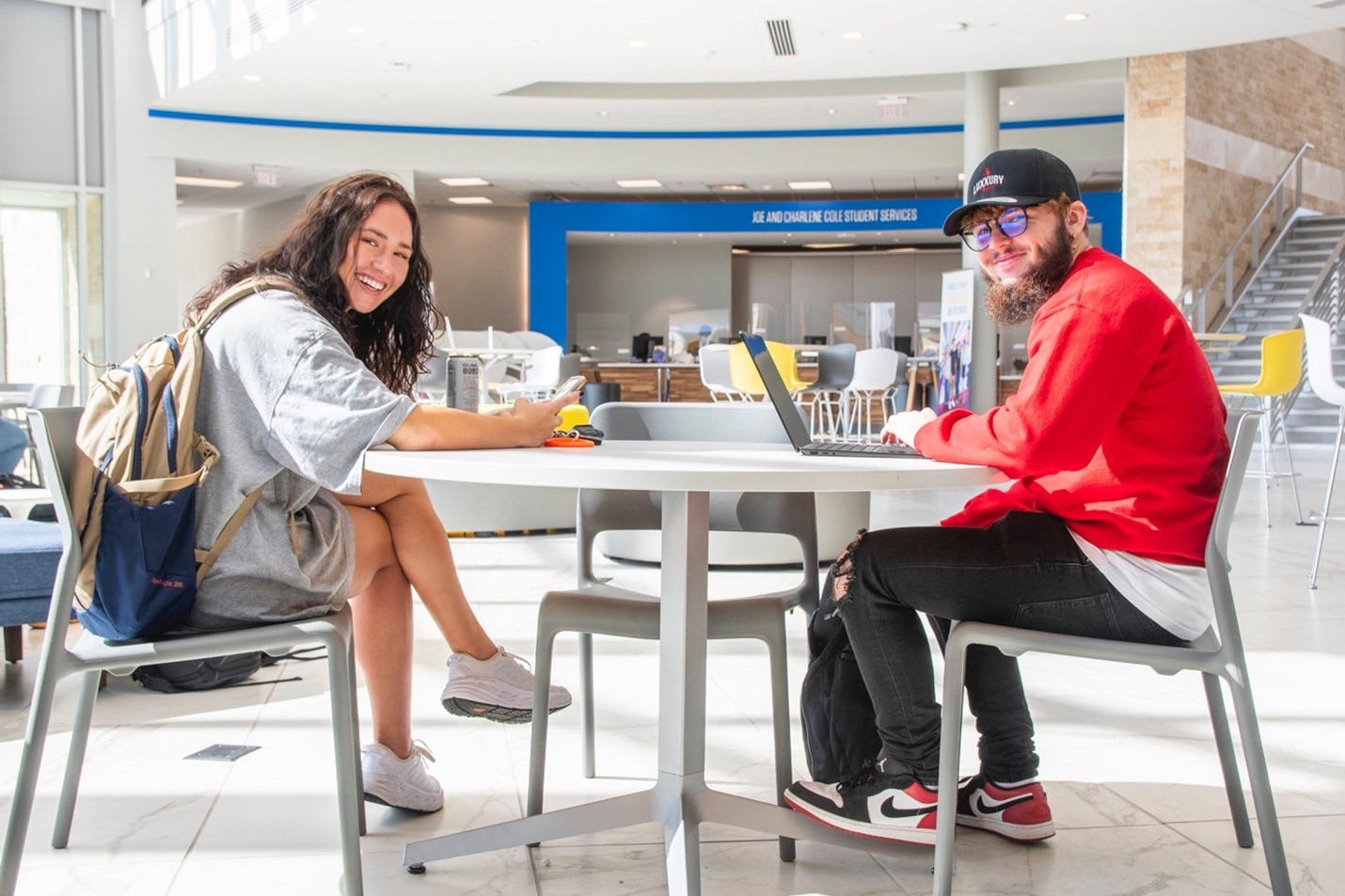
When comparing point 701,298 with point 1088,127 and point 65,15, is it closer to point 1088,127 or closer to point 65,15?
point 1088,127

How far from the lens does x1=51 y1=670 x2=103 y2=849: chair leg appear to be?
73.4 inches

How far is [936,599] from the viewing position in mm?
1697

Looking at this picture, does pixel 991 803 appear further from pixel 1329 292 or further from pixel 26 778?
pixel 1329 292

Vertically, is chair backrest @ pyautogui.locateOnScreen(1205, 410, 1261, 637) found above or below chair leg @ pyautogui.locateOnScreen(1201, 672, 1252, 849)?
above

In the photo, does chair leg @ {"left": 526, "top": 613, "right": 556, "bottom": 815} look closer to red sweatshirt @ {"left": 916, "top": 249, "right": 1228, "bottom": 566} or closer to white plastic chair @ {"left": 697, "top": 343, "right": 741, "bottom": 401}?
red sweatshirt @ {"left": 916, "top": 249, "right": 1228, "bottom": 566}

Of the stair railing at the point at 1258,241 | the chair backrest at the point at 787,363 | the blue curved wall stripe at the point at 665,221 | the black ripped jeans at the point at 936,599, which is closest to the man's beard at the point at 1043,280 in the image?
the black ripped jeans at the point at 936,599

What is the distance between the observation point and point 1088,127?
1330 centimetres

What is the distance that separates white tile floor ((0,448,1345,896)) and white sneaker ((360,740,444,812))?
40 millimetres

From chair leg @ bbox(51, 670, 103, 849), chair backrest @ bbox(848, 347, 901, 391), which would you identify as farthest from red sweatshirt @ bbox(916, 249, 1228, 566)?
chair backrest @ bbox(848, 347, 901, 391)

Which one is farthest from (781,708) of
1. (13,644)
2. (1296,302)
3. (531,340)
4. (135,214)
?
(135,214)

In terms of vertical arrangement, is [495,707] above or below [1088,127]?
below

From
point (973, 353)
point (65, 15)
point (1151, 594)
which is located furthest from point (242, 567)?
point (65, 15)

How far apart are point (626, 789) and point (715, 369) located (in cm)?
853

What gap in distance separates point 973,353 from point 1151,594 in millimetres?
9542
